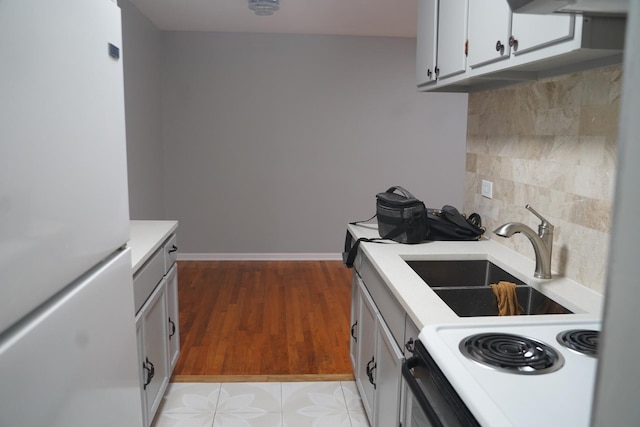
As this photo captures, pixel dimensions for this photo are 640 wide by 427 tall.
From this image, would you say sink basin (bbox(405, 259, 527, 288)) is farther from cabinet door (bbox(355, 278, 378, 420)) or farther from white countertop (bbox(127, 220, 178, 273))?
white countertop (bbox(127, 220, 178, 273))

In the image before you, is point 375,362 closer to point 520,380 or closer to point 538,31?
point 520,380

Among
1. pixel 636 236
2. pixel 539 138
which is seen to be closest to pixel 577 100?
pixel 539 138

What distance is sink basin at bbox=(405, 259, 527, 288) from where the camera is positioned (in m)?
2.14

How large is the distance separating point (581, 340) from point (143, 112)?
3977mm

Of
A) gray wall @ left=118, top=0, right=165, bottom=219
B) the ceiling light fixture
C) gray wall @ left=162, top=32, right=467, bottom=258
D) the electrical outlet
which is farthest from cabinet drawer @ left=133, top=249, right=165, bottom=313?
gray wall @ left=162, top=32, right=467, bottom=258

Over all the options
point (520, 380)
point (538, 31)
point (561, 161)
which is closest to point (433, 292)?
point (520, 380)

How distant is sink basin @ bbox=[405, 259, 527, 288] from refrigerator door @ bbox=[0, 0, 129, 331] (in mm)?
1319

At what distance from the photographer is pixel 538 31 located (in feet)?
4.58

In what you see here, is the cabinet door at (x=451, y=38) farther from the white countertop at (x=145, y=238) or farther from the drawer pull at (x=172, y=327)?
the drawer pull at (x=172, y=327)

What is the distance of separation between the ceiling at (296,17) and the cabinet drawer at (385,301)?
245 cm

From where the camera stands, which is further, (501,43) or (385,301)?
(385,301)

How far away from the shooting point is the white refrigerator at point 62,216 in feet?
2.52

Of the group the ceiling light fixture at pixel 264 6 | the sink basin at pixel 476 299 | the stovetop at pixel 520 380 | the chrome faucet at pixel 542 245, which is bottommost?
the sink basin at pixel 476 299

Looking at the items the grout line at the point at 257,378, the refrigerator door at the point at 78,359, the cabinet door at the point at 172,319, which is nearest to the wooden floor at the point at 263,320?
the grout line at the point at 257,378
